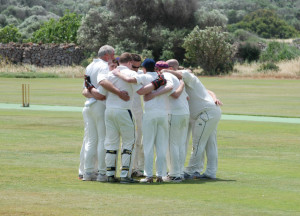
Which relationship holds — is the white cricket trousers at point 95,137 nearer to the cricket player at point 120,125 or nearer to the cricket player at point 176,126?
the cricket player at point 120,125

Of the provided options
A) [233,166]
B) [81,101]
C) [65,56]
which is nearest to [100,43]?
[65,56]

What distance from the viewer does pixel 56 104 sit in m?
25.3

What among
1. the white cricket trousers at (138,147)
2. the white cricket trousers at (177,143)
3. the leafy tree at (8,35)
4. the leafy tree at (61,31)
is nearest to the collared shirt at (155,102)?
the white cricket trousers at (177,143)

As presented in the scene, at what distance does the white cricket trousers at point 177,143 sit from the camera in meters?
9.45

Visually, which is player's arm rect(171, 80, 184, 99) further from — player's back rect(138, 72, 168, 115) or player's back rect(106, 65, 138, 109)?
player's back rect(106, 65, 138, 109)

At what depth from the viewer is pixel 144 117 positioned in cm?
929

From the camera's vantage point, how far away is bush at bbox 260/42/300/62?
54219mm

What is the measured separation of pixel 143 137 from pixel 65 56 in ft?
168

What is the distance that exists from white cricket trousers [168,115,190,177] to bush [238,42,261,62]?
159 feet

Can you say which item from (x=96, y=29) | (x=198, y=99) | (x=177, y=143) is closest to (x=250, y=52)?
(x=96, y=29)

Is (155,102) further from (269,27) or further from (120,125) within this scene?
(269,27)

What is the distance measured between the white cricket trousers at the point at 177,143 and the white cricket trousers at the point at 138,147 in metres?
0.59

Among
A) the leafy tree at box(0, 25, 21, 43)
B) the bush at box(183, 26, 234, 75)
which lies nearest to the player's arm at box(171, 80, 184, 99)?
the bush at box(183, 26, 234, 75)

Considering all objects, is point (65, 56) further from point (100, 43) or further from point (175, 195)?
point (175, 195)
